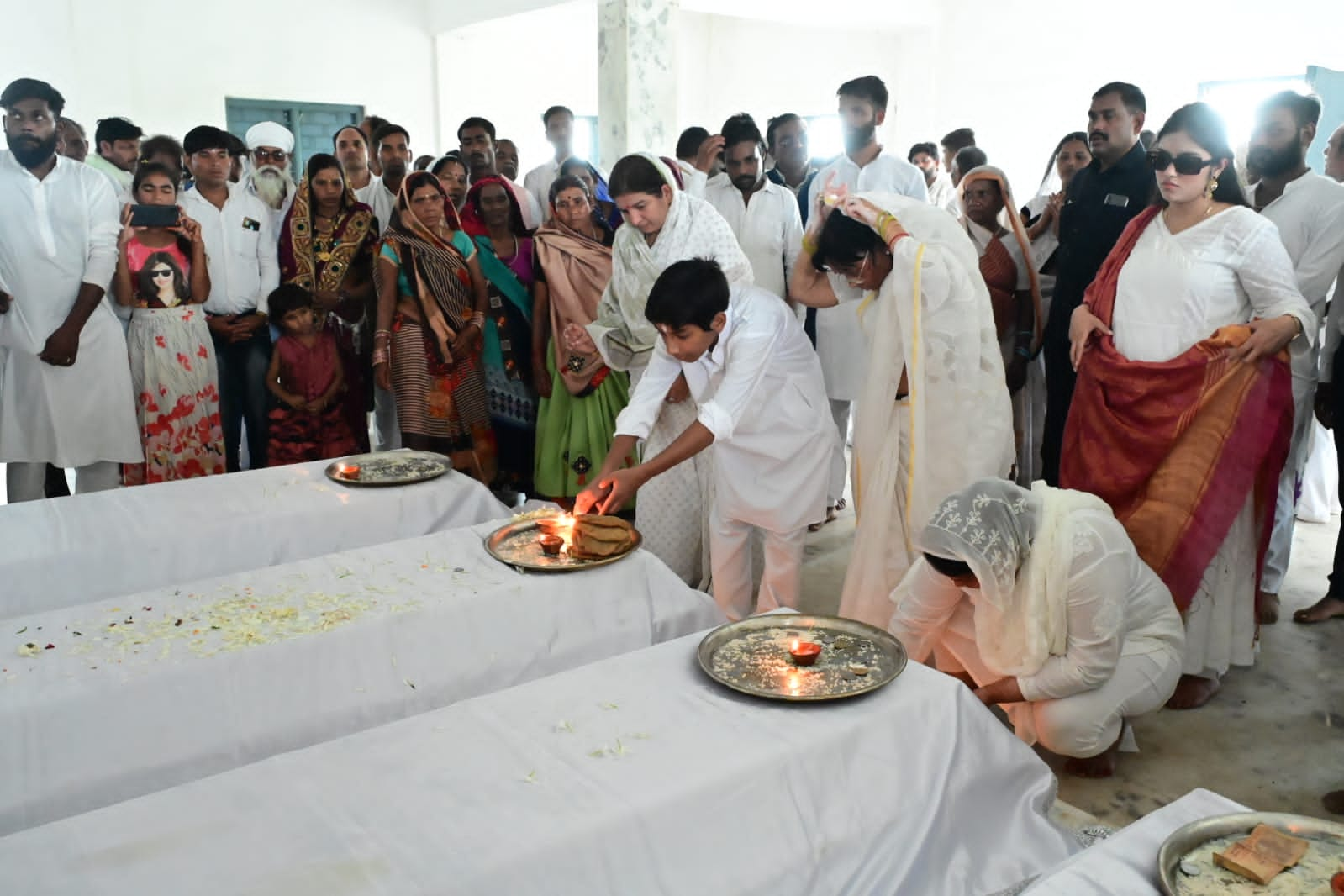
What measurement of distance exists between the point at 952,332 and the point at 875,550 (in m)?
0.63

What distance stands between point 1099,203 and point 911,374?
1558mm

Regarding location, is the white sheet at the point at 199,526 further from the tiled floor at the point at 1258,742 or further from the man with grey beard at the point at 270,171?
the man with grey beard at the point at 270,171

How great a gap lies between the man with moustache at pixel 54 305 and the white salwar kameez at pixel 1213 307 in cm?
357

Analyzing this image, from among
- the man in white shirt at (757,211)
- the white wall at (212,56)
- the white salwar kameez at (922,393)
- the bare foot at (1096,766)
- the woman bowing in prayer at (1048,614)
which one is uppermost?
the white wall at (212,56)

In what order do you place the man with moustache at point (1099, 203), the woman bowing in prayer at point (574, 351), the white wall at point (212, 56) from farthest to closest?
the white wall at point (212, 56) < the woman bowing in prayer at point (574, 351) < the man with moustache at point (1099, 203)

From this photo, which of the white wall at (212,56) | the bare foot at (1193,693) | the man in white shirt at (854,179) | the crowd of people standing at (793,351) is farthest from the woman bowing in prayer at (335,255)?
the white wall at (212,56)

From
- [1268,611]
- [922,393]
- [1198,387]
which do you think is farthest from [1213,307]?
[1268,611]

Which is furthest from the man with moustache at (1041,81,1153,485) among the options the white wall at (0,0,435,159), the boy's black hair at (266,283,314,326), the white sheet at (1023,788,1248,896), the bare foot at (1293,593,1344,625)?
the white wall at (0,0,435,159)

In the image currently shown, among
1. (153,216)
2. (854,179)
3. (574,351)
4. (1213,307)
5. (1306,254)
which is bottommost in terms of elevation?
(574,351)

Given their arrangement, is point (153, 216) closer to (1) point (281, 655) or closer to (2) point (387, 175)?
(2) point (387, 175)

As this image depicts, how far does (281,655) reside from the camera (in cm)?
207

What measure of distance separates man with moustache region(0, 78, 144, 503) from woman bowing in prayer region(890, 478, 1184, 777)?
3.14m

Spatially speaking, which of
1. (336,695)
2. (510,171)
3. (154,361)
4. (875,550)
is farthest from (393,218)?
(336,695)

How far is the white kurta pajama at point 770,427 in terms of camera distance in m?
3.07
